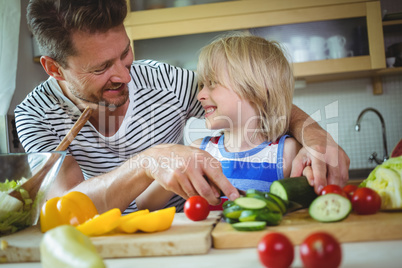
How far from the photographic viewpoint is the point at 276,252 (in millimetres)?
544

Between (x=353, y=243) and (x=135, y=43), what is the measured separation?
255 cm

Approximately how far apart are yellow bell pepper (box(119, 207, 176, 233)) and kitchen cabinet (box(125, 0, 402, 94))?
7.26 ft

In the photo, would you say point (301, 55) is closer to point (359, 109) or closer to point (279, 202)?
point (359, 109)

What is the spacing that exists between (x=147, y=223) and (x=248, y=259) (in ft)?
0.78

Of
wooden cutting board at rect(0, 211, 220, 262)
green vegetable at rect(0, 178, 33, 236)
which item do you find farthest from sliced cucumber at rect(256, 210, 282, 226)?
green vegetable at rect(0, 178, 33, 236)

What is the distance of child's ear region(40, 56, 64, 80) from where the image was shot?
1.33 metres

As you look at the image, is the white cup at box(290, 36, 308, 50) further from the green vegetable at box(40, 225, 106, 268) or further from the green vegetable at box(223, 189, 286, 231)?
the green vegetable at box(40, 225, 106, 268)

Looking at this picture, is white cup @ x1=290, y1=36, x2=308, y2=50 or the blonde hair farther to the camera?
white cup @ x1=290, y1=36, x2=308, y2=50

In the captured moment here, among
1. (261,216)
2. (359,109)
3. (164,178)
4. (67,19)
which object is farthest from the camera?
(359,109)

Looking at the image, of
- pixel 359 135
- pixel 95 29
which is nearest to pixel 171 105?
pixel 95 29

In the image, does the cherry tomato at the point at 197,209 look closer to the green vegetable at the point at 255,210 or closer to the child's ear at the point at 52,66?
the green vegetable at the point at 255,210

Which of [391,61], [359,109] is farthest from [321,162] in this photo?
[359,109]

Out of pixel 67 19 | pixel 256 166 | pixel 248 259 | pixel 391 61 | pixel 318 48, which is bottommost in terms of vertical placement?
pixel 248 259

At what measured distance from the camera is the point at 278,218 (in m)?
0.76
